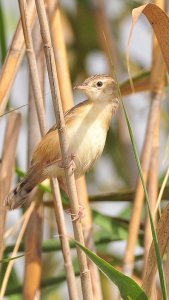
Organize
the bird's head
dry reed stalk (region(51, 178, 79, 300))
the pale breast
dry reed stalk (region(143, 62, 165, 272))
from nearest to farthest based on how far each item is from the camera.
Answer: dry reed stalk (region(51, 178, 79, 300)) → the pale breast → the bird's head → dry reed stalk (region(143, 62, 165, 272))

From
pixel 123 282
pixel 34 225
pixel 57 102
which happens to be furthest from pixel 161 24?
pixel 34 225

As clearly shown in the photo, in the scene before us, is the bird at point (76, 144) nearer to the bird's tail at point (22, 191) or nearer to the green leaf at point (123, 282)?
the bird's tail at point (22, 191)

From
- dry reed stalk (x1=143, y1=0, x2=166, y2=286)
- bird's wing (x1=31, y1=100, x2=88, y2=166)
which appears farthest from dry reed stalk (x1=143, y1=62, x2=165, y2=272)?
bird's wing (x1=31, y1=100, x2=88, y2=166)

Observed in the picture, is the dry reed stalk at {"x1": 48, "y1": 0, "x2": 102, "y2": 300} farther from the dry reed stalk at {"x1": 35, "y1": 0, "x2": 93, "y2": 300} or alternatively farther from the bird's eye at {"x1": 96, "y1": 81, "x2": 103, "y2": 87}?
the dry reed stalk at {"x1": 35, "y1": 0, "x2": 93, "y2": 300}

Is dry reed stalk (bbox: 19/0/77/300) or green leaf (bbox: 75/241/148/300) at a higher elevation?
dry reed stalk (bbox: 19/0/77/300)

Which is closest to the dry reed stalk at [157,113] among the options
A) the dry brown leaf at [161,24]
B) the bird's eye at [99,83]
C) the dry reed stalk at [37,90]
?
the bird's eye at [99,83]

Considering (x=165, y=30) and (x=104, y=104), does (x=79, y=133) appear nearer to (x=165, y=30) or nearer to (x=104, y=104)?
(x=104, y=104)

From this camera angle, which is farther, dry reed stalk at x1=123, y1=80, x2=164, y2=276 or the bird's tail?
dry reed stalk at x1=123, y1=80, x2=164, y2=276

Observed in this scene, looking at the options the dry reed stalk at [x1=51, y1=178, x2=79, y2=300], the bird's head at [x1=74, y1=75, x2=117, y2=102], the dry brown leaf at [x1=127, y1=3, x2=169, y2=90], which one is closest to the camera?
the dry brown leaf at [x1=127, y1=3, x2=169, y2=90]
